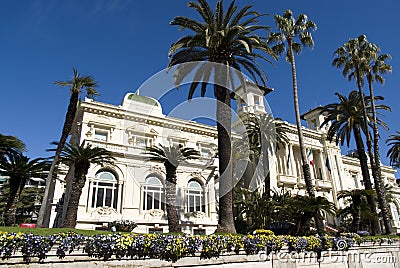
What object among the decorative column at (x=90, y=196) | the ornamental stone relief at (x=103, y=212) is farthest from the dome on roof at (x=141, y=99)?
the ornamental stone relief at (x=103, y=212)

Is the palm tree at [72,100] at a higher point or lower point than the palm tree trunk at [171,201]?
higher

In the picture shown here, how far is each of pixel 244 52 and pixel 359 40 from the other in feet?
48.2

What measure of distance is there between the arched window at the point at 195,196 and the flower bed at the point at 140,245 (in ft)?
48.7

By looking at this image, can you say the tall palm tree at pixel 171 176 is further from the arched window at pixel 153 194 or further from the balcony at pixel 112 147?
the balcony at pixel 112 147

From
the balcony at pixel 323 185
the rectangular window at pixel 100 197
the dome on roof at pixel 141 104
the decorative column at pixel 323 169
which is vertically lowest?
the rectangular window at pixel 100 197

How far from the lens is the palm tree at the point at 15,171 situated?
2112 cm

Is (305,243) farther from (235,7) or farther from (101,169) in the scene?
(101,169)

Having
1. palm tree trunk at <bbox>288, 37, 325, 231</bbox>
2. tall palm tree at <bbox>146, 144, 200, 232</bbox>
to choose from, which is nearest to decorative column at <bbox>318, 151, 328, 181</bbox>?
palm tree trunk at <bbox>288, 37, 325, 231</bbox>

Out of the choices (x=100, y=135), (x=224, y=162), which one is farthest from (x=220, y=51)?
(x=100, y=135)

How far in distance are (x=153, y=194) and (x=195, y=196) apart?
13.9 ft

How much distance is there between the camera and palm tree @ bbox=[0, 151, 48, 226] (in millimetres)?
21125

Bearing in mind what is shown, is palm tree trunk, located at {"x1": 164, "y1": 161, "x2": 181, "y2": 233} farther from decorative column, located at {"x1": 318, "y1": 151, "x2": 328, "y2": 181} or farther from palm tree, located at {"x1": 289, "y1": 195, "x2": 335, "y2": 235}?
Result: decorative column, located at {"x1": 318, "y1": 151, "x2": 328, "y2": 181}

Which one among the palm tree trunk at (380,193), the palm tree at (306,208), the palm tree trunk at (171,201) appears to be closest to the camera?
the palm tree at (306,208)

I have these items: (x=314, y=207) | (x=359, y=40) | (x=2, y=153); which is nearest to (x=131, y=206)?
(x=2, y=153)
